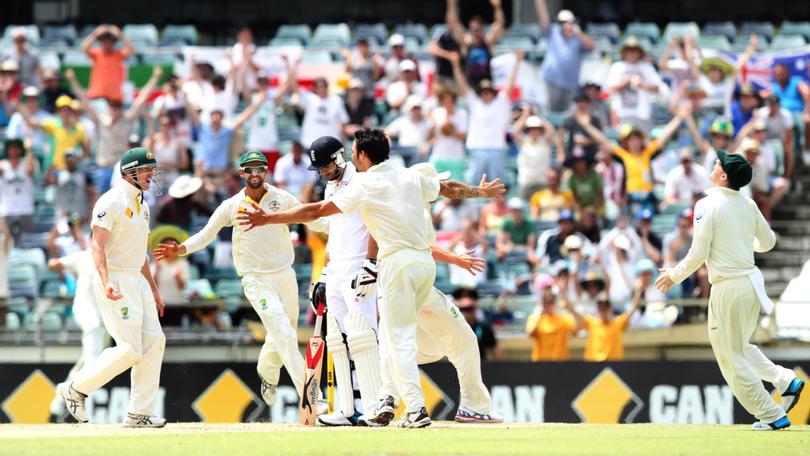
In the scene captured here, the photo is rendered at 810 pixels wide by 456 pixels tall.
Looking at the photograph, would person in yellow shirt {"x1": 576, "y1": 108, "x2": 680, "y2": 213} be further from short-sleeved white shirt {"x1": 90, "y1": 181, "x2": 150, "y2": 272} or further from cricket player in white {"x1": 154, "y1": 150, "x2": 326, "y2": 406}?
short-sleeved white shirt {"x1": 90, "y1": 181, "x2": 150, "y2": 272}

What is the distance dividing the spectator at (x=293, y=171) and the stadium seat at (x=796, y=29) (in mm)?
9961

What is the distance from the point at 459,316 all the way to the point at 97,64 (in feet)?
41.7

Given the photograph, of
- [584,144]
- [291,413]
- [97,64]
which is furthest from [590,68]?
[291,413]

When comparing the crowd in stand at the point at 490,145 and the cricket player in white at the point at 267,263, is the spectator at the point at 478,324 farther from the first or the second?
the cricket player in white at the point at 267,263

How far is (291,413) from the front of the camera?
1823 centimetres

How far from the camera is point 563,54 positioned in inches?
910

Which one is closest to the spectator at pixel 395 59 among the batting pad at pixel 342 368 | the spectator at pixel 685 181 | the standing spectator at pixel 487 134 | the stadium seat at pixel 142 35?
the standing spectator at pixel 487 134

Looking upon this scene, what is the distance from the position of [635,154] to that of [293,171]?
4442 millimetres

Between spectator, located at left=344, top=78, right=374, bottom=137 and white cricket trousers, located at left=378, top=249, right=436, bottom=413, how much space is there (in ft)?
34.7

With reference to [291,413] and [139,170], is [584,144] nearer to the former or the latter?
[291,413]

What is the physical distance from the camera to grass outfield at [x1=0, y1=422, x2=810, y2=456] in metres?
10.5

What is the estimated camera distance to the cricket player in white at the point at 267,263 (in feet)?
45.4

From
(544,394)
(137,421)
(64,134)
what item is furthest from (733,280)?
(64,134)

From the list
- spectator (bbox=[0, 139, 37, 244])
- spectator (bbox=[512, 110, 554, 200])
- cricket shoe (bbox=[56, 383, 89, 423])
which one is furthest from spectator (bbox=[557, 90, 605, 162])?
cricket shoe (bbox=[56, 383, 89, 423])
